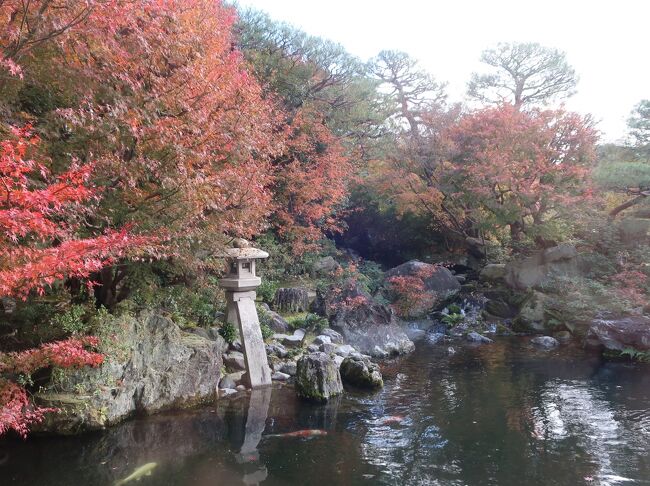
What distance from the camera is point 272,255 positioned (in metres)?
16.5

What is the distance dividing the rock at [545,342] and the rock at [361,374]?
580 centimetres

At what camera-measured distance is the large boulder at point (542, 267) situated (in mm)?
15703

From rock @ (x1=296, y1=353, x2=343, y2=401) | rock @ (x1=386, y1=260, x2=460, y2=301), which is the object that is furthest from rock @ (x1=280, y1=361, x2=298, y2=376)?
rock @ (x1=386, y1=260, x2=460, y2=301)

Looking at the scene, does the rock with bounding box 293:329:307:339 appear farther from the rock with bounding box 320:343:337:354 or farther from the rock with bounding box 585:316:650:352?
the rock with bounding box 585:316:650:352

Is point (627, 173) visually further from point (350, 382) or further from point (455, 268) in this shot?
point (350, 382)

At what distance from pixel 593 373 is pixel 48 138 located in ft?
37.3

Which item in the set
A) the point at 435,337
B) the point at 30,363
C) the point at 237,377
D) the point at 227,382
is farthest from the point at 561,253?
the point at 30,363

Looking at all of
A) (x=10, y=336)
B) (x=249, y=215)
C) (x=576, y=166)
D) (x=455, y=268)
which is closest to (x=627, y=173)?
(x=576, y=166)

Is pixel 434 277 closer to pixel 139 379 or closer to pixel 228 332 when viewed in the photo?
pixel 228 332

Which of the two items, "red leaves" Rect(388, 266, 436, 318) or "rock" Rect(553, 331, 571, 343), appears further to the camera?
"red leaves" Rect(388, 266, 436, 318)

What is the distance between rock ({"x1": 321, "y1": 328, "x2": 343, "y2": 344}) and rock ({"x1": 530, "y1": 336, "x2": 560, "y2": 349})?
557 centimetres

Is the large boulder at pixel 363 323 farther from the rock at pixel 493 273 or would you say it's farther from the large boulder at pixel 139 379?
the rock at pixel 493 273

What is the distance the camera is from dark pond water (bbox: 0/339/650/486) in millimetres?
5855

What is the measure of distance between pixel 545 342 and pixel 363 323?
5106 mm
